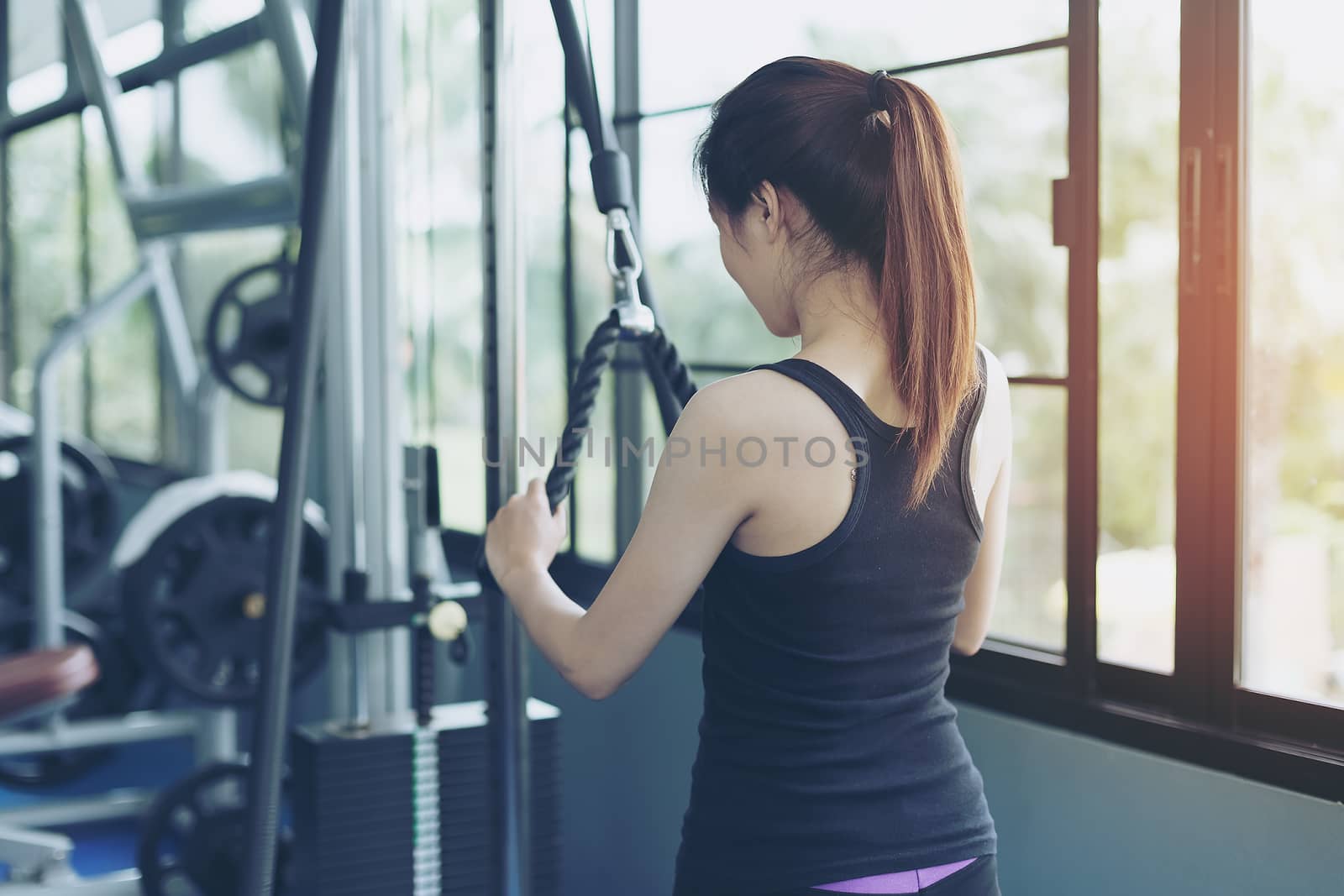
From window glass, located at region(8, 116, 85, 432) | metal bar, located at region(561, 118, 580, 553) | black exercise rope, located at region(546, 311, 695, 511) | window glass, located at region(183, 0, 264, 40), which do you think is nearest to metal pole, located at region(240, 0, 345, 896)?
black exercise rope, located at region(546, 311, 695, 511)

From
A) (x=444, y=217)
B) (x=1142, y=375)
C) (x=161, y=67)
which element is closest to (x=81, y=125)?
(x=161, y=67)

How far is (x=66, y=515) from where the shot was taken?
11.1 ft

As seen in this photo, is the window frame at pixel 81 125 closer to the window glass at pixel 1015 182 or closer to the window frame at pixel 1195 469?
the window glass at pixel 1015 182

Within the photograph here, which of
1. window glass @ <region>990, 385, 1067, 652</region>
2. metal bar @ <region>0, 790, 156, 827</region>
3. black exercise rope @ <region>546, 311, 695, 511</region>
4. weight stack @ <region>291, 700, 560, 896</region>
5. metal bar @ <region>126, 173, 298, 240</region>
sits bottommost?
metal bar @ <region>0, 790, 156, 827</region>

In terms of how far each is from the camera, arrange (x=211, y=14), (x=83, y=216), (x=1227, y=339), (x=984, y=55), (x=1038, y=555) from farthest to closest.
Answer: (x=83, y=216) < (x=211, y=14) < (x=1038, y=555) < (x=984, y=55) < (x=1227, y=339)

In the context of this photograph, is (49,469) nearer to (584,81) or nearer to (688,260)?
(688,260)

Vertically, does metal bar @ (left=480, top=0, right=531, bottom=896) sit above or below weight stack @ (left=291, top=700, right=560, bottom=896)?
above

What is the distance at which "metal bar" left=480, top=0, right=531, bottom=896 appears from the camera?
1.52 metres

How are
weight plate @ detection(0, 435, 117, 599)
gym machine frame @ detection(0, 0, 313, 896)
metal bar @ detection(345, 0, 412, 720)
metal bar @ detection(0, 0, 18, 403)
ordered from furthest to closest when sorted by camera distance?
metal bar @ detection(0, 0, 18, 403) < weight plate @ detection(0, 435, 117, 599) < gym machine frame @ detection(0, 0, 313, 896) < metal bar @ detection(345, 0, 412, 720)

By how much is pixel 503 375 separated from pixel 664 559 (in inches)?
22.0

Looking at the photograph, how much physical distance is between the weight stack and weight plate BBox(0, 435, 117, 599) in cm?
181

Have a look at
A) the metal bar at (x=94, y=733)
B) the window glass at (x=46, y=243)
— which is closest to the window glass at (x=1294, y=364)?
the metal bar at (x=94, y=733)

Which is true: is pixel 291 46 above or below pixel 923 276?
above

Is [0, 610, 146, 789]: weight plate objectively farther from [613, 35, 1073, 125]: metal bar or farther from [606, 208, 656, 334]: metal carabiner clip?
[606, 208, 656, 334]: metal carabiner clip
